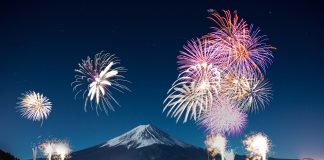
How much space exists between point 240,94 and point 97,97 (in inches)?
677

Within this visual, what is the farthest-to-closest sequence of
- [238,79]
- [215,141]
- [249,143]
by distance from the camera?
[215,141]
[249,143]
[238,79]

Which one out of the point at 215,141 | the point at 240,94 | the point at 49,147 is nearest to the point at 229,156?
the point at 215,141

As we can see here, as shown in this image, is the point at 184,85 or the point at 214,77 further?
the point at 184,85

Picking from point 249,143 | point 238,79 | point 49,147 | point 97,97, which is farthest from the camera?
point 49,147

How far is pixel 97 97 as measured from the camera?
39594mm

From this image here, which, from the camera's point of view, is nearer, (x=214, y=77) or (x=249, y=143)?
(x=214, y=77)

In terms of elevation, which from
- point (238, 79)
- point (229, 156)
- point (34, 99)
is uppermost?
point (229, 156)

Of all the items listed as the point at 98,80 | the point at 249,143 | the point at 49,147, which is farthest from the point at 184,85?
the point at 49,147

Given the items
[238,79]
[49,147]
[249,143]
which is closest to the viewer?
[238,79]

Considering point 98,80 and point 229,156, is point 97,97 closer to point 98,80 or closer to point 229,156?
point 98,80

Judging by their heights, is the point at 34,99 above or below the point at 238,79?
above

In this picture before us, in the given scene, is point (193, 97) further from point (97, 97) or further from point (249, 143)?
point (249, 143)

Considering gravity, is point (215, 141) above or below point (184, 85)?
above

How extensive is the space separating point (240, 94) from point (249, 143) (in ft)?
162
